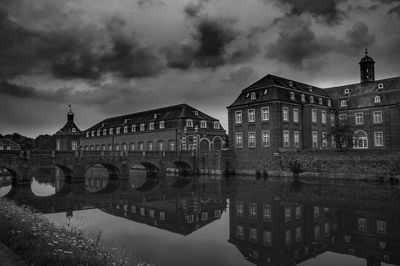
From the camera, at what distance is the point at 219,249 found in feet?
36.0

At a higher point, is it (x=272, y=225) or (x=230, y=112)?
(x=230, y=112)

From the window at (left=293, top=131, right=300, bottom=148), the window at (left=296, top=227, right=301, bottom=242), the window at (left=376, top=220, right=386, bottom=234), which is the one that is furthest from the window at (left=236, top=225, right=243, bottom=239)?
the window at (left=293, top=131, right=300, bottom=148)

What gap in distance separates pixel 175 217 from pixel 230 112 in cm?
2659

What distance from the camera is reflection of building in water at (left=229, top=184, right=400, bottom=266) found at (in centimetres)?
1037

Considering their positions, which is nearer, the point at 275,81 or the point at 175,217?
the point at 175,217

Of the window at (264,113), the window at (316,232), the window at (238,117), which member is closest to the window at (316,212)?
the window at (316,232)

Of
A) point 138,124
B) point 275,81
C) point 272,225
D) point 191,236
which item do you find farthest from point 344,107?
point 191,236

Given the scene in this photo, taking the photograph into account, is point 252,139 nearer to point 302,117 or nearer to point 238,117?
point 238,117

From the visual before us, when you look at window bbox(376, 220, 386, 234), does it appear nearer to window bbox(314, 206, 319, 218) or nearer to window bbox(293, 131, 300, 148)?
window bbox(314, 206, 319, 218)

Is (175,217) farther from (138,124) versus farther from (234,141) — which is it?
(138,124)

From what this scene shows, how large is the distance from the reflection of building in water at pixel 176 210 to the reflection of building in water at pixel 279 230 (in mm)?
1245

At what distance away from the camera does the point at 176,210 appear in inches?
706

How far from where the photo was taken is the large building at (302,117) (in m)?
37.0

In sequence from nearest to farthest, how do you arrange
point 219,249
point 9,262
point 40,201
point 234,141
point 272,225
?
point 9,262 → point 219,249 → point 272,225 → point 40,201 → point 234,141
